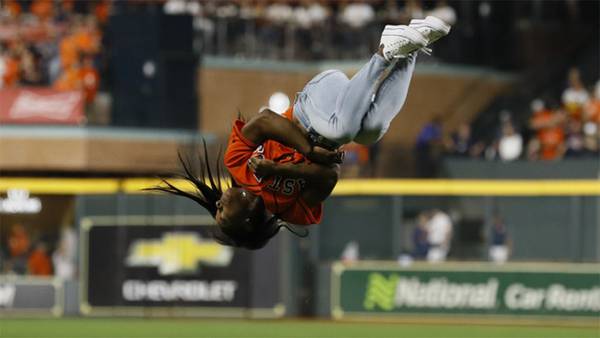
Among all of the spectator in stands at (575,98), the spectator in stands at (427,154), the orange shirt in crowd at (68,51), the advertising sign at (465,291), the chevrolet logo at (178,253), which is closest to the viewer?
Answer: the advertising sign at (465,291)

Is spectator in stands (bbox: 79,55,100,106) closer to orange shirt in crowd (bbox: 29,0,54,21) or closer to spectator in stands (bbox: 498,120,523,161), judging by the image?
orange shirt in crowd (bbox: 29,0,54,21)

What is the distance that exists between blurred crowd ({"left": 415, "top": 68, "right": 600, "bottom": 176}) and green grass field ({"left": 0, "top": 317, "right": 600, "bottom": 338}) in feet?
12.3

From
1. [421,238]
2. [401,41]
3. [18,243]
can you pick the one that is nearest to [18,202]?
[18,243]

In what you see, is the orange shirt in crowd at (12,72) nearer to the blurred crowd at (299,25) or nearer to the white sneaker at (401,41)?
the blurred crowd at (299,25)

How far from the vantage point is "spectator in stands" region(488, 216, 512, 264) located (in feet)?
80.7

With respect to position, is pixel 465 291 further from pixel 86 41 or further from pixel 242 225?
pixel 242 225

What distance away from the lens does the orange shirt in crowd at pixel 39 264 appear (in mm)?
27016

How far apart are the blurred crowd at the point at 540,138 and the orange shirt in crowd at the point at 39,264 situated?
6.84m

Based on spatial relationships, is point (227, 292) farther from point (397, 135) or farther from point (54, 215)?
point (397, 135)

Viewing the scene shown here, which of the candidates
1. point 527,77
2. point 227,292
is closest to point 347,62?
point 527,77

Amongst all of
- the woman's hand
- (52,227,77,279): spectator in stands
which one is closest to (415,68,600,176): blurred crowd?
(52,227,77,279): spectator in stands

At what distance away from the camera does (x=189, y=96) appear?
2894 cm

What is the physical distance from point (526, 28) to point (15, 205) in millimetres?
11288

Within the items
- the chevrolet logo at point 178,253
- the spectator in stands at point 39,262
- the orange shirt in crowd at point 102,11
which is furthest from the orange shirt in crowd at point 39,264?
the orange shirt in crowd at point 102,11
